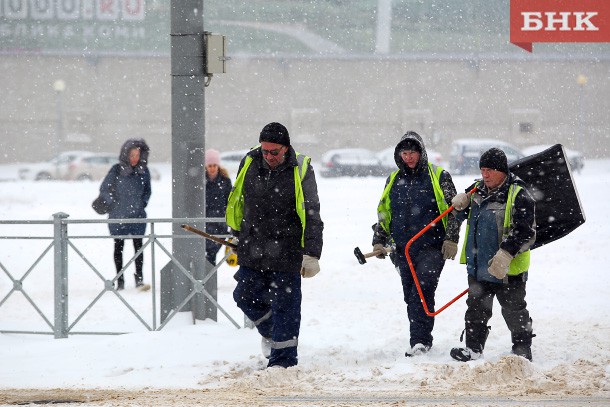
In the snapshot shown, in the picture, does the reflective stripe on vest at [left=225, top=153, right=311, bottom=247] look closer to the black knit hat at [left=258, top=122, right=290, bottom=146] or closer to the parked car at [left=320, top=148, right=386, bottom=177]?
the black knit hat at [left=258, top=122, right=290, bottom=146]

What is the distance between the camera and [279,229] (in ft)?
19.8

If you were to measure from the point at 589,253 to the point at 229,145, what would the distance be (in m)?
29.6

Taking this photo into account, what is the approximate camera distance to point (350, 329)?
7629 millimetres

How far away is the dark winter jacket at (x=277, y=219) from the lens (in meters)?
5.98

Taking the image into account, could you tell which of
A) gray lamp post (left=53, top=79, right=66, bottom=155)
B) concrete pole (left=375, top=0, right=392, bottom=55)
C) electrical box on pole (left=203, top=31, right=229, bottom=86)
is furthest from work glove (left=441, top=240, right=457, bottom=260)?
gray lamp post (left=53, top=79, right=66, bottom=155)

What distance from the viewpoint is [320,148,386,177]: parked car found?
1277 inches

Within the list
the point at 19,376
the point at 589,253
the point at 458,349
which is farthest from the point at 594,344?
the point at 589,253

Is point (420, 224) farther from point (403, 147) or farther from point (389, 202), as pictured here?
point (403, 147)

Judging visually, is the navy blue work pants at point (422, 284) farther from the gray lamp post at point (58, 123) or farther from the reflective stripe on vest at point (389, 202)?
the gray lamp post at point (58, 123)

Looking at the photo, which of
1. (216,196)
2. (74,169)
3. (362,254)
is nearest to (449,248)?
(362,254)

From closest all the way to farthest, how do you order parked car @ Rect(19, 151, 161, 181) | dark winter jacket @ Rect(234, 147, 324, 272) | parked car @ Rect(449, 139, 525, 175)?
dark winter jacket @ Rect(234, 147, 324, 272) < parked car @ Rect(449, 139, 525, 175) < parked car @ Rect(19, 151, 161, 181)

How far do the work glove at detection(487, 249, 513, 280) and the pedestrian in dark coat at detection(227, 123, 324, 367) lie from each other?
3.77 ft

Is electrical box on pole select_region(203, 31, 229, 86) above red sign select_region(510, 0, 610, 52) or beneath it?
beneath

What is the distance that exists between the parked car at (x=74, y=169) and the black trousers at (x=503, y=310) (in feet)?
92.1
